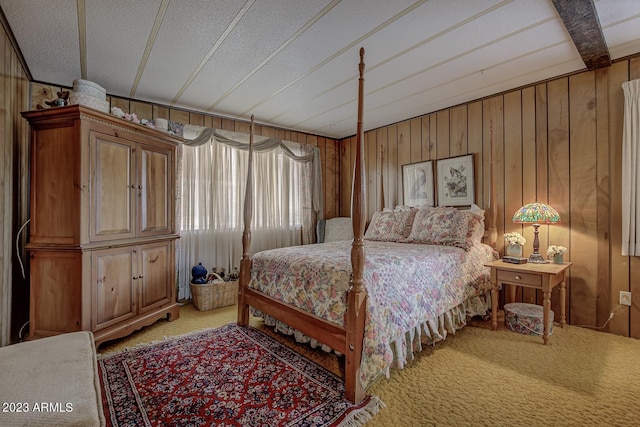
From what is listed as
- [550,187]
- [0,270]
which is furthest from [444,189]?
[0,270]

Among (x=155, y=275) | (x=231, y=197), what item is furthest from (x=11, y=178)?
(x=231, y=197)

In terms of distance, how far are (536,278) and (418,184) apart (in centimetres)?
184

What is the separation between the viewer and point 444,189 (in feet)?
12.0

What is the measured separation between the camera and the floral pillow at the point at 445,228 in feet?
9.24

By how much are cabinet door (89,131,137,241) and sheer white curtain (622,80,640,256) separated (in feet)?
13.7

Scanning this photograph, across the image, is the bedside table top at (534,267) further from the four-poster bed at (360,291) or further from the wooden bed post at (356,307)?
the wooden bed post at (356,307)

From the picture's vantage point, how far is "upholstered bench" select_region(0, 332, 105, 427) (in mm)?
866

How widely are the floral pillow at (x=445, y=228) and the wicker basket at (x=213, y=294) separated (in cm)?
214

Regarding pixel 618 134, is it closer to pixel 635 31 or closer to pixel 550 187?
pixel 550 187

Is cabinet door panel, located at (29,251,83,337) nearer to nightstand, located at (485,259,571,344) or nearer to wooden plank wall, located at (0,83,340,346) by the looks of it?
wooden plank wall, located at (0,83,340,346)

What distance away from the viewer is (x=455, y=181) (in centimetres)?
354

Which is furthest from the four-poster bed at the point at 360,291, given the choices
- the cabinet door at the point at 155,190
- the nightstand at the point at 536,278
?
the cabinet door at the point at 155,190

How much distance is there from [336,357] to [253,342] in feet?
2.31

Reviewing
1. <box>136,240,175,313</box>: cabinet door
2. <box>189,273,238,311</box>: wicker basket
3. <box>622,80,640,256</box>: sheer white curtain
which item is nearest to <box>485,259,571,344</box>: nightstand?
<box>622,80,640,256</box>: sheer white curtain
